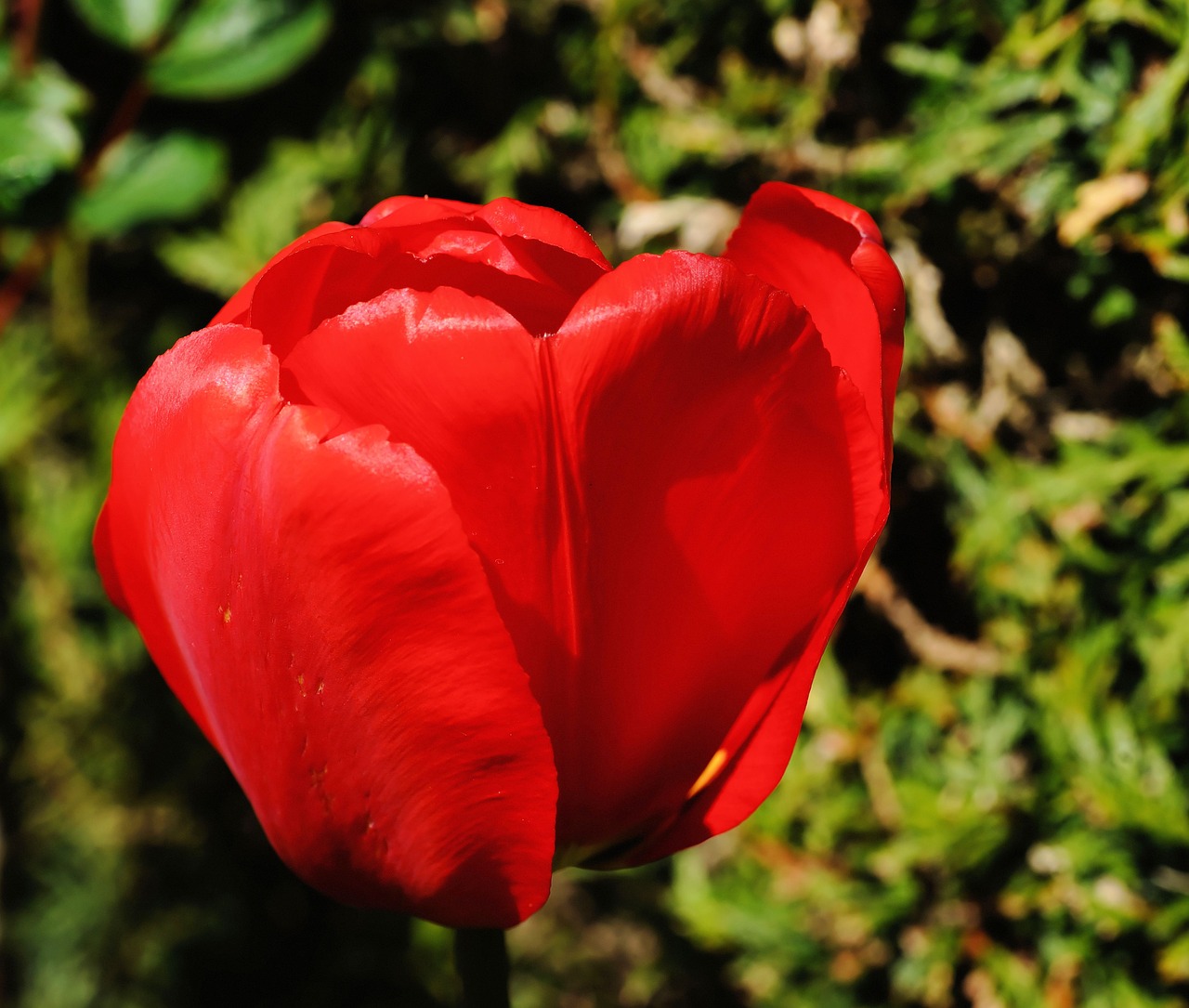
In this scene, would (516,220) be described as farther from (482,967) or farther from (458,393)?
(482,967)

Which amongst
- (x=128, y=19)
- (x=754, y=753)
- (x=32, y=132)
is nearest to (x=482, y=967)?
(x=754, y=753)

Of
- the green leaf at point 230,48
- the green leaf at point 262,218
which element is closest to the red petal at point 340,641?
the green leaf at point 230,48

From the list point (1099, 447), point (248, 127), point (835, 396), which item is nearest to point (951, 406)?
point (1099, 447)

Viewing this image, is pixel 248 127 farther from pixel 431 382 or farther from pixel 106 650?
pixel 431 382

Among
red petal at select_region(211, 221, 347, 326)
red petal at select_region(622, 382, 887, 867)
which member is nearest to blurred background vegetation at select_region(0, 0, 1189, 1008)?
red petal at select_region(211, 221, 347, 326)

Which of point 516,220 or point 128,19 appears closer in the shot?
point 516,220

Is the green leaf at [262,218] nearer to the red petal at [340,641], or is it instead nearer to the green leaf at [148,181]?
the green leaf at [148,181]

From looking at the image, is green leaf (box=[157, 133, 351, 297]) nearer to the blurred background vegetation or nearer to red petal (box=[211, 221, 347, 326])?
the blurred background vegetation
